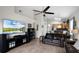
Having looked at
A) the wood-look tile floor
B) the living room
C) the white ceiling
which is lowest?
the wood-look tile floor

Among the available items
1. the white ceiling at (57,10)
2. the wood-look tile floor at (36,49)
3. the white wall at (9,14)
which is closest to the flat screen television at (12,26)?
the white wall at (9,14)

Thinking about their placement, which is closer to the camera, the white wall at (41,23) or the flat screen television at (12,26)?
the flat screen television at (12,26)

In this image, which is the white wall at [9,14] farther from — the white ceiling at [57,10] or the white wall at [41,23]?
the white wall at [41,23]

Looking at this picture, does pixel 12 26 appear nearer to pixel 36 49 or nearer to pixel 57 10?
pixel 36 49

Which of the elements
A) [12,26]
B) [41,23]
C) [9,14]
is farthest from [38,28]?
[9,14]

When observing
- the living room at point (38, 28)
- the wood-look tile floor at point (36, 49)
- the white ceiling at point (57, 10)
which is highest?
the white ceiling at point (57, 10)

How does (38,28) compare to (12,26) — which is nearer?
(12,26)

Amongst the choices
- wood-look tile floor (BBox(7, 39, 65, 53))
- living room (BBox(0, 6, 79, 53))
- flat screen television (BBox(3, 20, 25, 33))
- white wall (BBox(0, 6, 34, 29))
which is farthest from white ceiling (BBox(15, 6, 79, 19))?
wood-look tile floor (BBox(7, 39, 65, 53))

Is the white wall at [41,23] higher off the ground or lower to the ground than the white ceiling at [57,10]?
lower

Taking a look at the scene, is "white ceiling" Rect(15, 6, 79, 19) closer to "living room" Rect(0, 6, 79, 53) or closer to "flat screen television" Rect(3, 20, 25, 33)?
"living room" Rect(0, 6, 79, 53)

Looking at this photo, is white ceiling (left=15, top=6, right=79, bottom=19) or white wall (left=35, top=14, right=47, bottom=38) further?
white wall (left=35, top=14, right=47, bottom=38)
